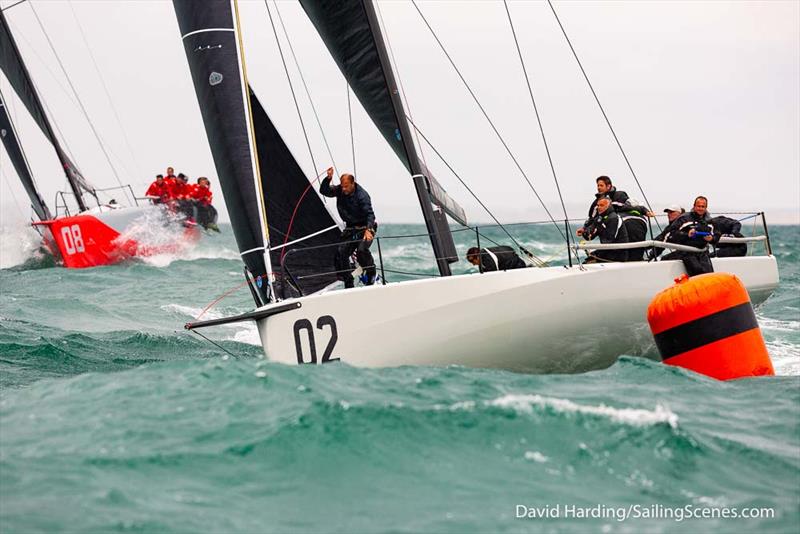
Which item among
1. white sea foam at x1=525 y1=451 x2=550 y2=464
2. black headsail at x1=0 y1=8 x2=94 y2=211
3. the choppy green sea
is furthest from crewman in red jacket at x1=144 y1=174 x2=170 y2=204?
white sea foam at x1=525 y1=451 x2=550 y2=464

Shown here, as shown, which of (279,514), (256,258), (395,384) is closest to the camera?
(279,514)

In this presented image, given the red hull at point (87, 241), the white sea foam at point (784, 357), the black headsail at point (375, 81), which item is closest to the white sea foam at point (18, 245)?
the red hull at point (87, 241)

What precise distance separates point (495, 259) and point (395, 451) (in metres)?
3.19

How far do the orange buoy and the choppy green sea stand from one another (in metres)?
0.34

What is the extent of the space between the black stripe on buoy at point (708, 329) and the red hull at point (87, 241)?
17172mm

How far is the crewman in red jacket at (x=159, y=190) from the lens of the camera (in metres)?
21.9

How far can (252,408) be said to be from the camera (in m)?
4.81

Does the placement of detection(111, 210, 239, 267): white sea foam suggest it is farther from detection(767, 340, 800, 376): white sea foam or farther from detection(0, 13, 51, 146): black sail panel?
detection(767, 340, 800, 376): white sea foam

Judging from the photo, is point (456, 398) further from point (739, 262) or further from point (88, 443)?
point (739, 262)

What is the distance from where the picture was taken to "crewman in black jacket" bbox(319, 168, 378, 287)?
24.1 ft

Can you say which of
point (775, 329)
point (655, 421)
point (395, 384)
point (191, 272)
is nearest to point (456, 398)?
point (395, 384)

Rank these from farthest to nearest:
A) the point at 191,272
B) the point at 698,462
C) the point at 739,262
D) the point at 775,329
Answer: the point at 191,272 < the point at 775,329 < the point at 739,262 < the point at 698,462

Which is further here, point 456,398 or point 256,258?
point 256,258

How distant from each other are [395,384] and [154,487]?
1.88m
